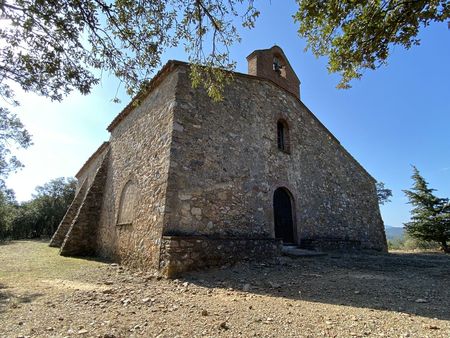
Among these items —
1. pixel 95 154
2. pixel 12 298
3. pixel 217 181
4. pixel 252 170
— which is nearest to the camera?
pixel 12 298

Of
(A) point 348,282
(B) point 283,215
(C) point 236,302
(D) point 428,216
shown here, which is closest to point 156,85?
(B) point 283,215

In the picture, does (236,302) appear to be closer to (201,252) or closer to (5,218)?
(201,252)

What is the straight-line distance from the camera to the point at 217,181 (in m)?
7.19

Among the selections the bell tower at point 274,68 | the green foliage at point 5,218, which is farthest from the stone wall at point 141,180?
the green foliage at point 5,218

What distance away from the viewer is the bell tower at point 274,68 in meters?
10.2

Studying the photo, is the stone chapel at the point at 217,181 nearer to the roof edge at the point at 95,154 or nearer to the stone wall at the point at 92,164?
the roof edge at the point at 95,154

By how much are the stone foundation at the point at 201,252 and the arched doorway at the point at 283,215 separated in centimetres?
251

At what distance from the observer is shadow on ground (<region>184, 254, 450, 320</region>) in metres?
3.64

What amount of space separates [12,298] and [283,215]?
24.7 feet

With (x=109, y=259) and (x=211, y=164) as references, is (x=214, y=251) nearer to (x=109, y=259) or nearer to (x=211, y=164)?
(x=211, y=164)

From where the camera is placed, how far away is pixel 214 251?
596 centimetres

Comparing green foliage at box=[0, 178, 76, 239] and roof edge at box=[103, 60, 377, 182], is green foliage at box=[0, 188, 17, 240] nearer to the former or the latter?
green foliage at box=[0, 178, 76, 239]

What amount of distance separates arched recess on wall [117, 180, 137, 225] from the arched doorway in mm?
4711

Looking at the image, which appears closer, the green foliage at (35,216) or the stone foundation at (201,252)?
the stone foundation at (201,252)
